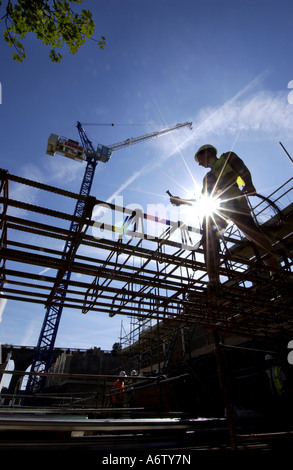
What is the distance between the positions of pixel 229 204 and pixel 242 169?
750 millimetres

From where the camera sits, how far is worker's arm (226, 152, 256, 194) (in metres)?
4.96

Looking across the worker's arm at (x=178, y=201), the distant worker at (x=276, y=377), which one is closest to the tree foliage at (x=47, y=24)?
the worker's arm at (x=178, y=201)

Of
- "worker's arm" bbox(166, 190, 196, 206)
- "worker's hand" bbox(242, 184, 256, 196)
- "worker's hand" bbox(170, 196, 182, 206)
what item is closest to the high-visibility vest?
"worker's hand" bbox(242, 184, 256, 196)

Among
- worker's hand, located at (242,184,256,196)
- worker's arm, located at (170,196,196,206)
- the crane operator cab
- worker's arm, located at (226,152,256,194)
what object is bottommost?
worker's arm, located at (170,196,196,206)

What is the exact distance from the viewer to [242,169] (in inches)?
196

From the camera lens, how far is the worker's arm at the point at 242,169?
496cm

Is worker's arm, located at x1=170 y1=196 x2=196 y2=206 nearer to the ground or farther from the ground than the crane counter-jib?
nearer to the ground

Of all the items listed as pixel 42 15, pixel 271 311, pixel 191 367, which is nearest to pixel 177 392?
pixel 191 367

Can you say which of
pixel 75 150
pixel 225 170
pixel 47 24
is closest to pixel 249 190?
pixel 225 170

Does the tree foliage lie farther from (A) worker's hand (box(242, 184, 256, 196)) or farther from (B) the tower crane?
(B) the tower crane

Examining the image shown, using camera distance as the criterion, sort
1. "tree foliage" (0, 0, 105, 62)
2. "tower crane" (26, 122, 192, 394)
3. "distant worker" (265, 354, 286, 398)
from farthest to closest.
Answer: "tower crane" (26, 122, 192, 394), "distant worker" (265, 354, 286, 398), "tree foliage" (0, 0, 105, 62)

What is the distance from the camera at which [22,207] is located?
3406mm

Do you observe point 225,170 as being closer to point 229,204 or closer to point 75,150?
point 229,204
